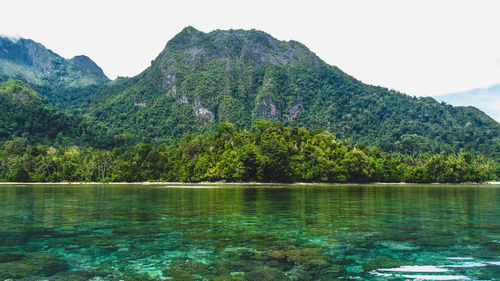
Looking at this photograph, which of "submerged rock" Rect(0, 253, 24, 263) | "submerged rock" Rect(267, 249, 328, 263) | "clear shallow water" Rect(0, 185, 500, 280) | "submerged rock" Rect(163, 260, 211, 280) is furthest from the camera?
"submerged rock" Rect(0, 253, 24, 263)

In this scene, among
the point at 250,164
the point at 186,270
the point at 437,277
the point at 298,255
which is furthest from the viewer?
the point at 250,164

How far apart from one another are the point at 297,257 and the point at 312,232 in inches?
236

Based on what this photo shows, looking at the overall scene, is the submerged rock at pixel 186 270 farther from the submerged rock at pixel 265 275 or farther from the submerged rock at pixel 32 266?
the submerged rock at pixel 32 266

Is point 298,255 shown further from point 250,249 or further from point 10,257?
point 10,257

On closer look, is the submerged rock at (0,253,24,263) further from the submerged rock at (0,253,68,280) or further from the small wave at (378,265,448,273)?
the small wave at (378,265,448,273)

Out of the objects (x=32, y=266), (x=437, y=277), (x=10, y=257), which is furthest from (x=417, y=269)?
(x=10, y=257)

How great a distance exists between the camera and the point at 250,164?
393 ft

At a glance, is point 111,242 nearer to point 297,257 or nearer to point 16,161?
point 297,257

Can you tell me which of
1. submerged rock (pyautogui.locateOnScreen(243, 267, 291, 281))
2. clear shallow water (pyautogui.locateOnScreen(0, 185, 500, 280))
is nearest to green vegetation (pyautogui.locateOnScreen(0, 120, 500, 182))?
clear shallow water (pyautogui.locateOnScreen(0, 185, 500, 280))

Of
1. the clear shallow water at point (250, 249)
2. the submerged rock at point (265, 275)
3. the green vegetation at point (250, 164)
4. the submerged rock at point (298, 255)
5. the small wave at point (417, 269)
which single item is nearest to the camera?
the submerged rock at point (265, 275)

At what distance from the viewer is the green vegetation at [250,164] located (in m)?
121

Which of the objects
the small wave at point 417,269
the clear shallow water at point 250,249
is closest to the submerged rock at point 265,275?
the clear shallow water at point 250,249

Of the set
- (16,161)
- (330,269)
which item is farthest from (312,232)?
(16,161)

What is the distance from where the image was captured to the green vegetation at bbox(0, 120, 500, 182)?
12112cm
